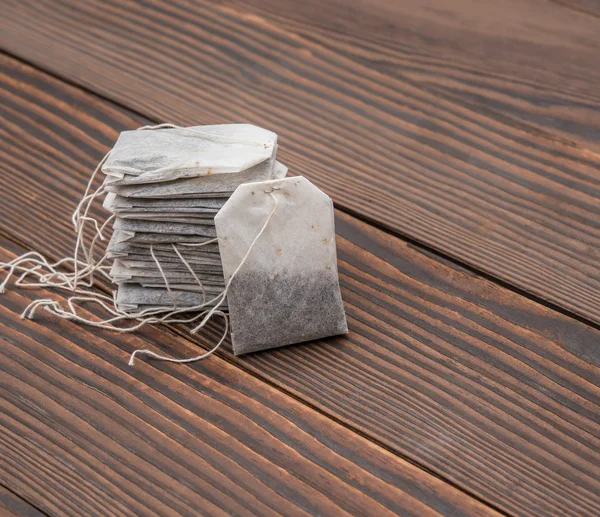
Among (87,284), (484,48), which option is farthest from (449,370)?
(484,48)

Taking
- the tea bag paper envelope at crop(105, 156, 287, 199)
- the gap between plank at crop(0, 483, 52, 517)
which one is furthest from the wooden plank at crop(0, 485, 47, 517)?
the tea bag paper envelope at crop(105, 156, 287, 199)

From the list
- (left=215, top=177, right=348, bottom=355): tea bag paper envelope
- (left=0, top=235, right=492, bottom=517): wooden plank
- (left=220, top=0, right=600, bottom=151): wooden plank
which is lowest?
(left=0, top=235, right=492, bottom=517): wooden plank

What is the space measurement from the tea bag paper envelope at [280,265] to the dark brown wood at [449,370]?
0.04 m

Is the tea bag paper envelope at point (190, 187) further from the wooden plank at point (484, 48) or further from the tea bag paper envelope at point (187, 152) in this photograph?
the wooden plank at point (484, 48)

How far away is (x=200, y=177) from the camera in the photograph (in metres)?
0.93

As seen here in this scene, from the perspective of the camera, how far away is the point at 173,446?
2.92 ft

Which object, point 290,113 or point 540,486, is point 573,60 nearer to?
point 290,113

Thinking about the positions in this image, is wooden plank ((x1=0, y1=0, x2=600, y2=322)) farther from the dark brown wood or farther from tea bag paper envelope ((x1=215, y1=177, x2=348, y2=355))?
tea bag paper envelope ((x1=215, y1=177, x2=348, y2=355))

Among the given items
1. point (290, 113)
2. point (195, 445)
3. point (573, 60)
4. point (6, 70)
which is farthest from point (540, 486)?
point (6, 70)

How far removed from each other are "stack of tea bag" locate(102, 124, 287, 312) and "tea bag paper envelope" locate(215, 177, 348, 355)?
0.12 ft

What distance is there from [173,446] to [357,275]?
Answer: 1.11 feet

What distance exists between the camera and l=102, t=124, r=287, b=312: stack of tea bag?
36.3 inches

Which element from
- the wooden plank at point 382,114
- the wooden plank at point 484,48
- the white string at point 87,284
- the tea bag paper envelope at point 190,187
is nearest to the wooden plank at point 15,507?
the white string at point 87,284

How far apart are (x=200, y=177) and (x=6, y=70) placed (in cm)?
63
